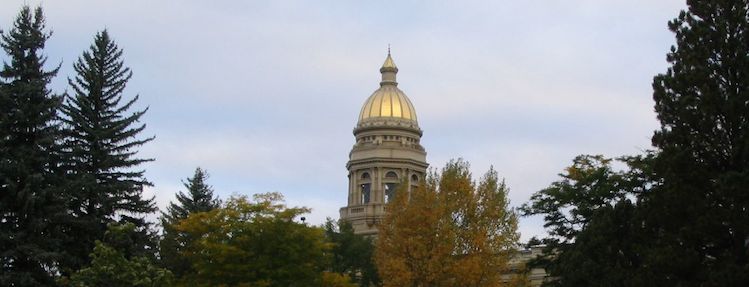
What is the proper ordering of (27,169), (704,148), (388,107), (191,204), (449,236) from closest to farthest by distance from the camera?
(704,148)
(27,169)
(449,236)
(191,204)
(388,107)

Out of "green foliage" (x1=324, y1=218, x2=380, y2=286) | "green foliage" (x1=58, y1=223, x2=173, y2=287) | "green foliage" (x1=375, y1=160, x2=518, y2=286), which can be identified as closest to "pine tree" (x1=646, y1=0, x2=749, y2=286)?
"green foliage" (x1=375, y1=160, x2=518, y2=286)

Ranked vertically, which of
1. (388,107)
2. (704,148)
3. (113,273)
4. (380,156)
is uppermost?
(388,107)

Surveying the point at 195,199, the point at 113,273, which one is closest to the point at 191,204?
the point at 195,199

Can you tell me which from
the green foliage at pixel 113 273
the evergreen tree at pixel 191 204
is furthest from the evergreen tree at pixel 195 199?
the green foliage at pixel 113 273

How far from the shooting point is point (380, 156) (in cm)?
10525

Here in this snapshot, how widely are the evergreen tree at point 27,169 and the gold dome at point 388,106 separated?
66.5 metres

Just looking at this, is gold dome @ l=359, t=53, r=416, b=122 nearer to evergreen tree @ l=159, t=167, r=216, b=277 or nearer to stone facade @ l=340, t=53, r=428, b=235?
stone facade @ l=340, t=53, r=428, b=235

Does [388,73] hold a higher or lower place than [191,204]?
higher

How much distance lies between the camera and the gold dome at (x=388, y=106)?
10975 cm

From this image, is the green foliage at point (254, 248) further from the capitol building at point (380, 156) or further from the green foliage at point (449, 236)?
the capitol building at point (380, 156)

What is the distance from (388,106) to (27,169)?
69.4 meters

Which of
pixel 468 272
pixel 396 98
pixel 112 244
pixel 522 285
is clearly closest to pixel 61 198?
pixel 112 244

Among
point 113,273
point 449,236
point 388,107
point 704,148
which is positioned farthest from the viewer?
point 388,107

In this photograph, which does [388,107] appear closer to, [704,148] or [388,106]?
[388,106]
